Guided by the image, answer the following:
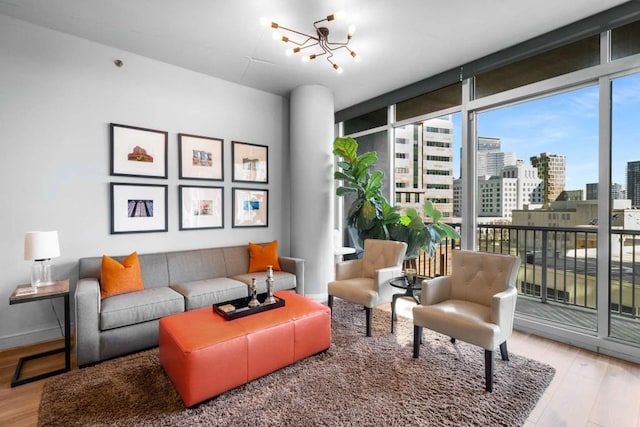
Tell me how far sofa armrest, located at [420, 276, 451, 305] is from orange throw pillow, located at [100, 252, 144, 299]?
2.76 meters

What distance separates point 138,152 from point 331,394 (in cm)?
320

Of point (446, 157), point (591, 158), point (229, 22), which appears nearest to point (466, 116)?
point (446, 157)

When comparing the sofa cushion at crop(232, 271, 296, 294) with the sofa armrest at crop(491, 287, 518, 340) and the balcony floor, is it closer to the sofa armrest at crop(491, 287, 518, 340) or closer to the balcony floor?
the sofa armrest at crop(491, 287, 518, 340)

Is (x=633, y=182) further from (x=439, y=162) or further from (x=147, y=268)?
(x=147, y=268)

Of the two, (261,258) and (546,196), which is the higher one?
(546,196)

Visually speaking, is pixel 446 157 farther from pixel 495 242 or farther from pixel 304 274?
pixel 304 274

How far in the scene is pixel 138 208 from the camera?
11.4ft

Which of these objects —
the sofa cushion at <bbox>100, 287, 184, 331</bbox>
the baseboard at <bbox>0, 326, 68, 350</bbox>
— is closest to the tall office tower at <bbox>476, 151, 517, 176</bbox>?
the sofa cushion at <bbox>100, 287, 184, 331</bbox>

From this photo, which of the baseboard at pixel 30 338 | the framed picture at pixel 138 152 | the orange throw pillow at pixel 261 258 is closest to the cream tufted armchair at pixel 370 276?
the orange throw pillow at pixel 261 258

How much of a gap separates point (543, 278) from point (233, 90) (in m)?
4.71

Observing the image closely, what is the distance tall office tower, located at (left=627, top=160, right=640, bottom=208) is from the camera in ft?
8.64

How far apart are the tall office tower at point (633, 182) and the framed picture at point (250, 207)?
13.1 ft

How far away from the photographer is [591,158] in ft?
9.41

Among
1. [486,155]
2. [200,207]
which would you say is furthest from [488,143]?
[200,207]
